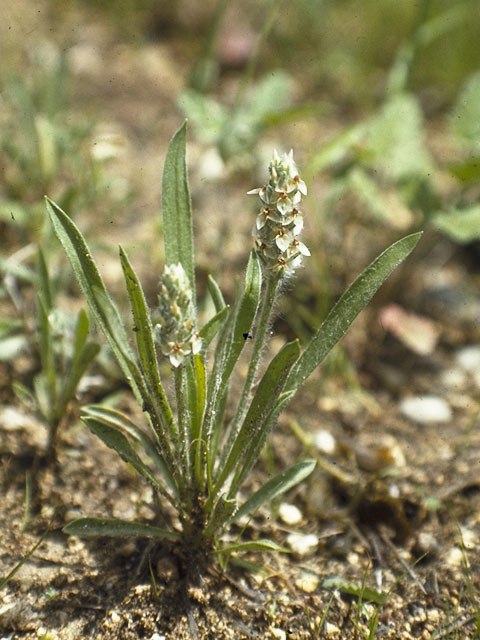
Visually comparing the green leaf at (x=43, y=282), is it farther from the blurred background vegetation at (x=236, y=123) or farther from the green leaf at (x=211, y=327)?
the green leaf at (x=211, y=327)

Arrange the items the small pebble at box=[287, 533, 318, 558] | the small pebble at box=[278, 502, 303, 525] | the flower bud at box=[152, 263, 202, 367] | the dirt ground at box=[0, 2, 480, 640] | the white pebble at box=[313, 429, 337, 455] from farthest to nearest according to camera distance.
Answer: the white pebble at box=[313, 429, 337, 455]
the small pebble at box=[278, 502, 303, 525]
the small pebble at box=[287, 533, 318, 558]
the dirt ground at box=[0, 2, 480, 640]
the flower bud at box=[152, 263, 202, 367]

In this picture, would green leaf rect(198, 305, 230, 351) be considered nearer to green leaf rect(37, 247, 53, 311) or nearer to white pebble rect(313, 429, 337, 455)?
green leaf rect(37, 247, 53, 311)

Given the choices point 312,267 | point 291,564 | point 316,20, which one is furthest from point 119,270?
point 316,20

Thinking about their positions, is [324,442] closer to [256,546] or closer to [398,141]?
[256,546]

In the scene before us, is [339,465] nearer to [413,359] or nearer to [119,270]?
[413,359]

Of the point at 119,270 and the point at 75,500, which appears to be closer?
the point at 75,500

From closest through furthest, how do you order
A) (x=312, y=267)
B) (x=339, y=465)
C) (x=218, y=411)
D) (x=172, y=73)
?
(x=218, y=411) → (x=339, y=465) → (x=312, y=267) → (x=172, y=73)

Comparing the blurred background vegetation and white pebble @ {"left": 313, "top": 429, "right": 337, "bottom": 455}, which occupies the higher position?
the blurred background vegetation

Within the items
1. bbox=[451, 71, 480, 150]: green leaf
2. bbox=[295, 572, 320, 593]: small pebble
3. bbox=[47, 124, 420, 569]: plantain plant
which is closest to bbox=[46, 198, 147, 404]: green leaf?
bbox=[47, 124, 420, 569]: plantain plant
